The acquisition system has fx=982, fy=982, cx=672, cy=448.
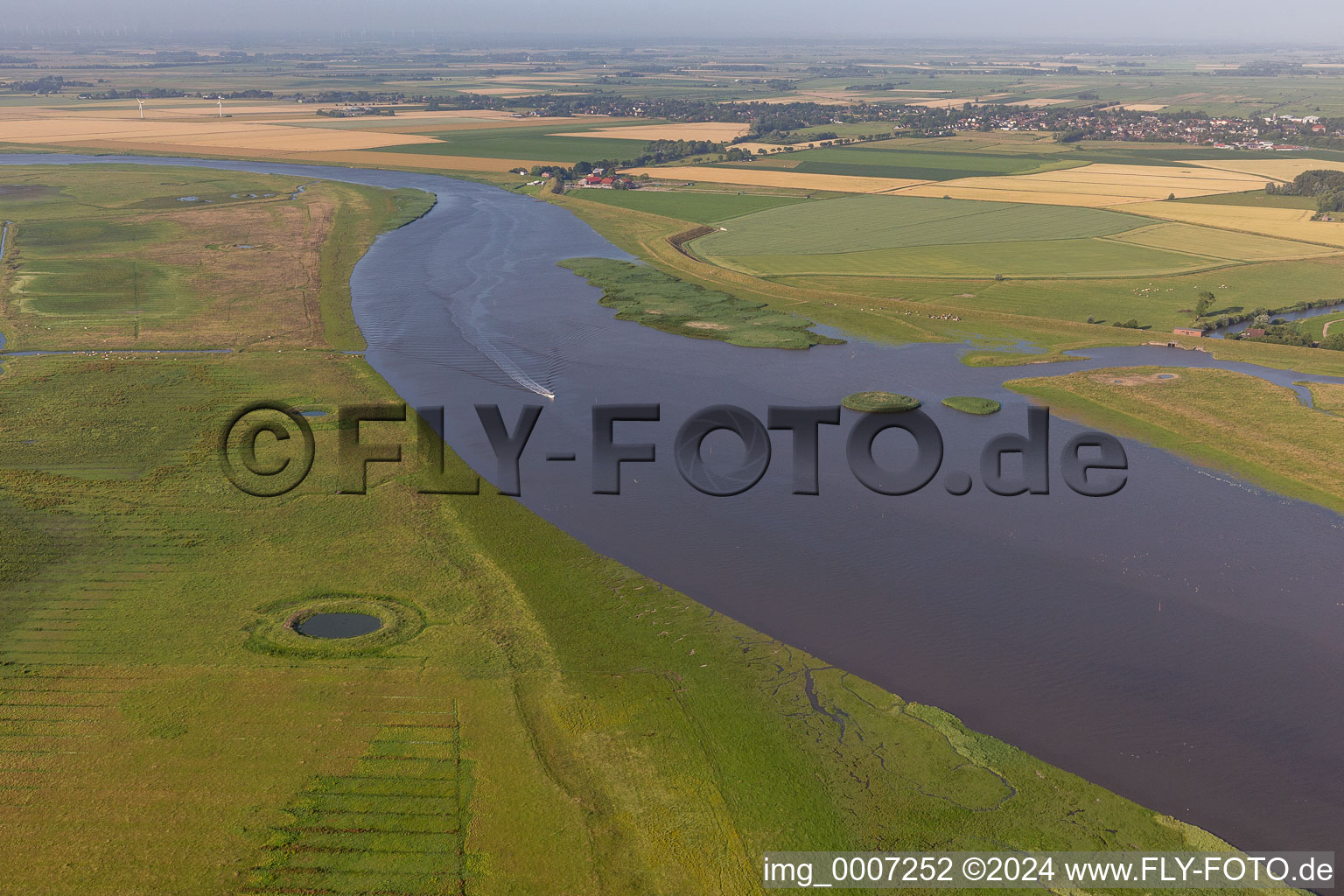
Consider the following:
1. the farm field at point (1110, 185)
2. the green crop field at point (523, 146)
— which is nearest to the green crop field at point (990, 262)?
the farm field at point (1110, 185)

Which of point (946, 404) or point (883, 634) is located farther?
point (946, 404)

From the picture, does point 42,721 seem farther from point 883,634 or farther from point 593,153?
point 593,153

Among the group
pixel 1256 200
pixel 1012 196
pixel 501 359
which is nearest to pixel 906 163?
pixel 1012 196

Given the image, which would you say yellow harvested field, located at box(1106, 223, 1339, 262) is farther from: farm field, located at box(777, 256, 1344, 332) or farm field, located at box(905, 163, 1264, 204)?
farm field, located at box(905, 163, 1264, 204)

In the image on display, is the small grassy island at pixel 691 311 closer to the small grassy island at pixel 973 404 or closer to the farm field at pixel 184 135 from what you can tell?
the small grassy island at pixel 973 404

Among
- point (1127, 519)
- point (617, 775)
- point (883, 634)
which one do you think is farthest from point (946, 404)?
point (617, 775)

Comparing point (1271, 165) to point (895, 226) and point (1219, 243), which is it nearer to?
point (1219, 243)

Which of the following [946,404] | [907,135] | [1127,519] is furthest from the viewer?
[907,135]
